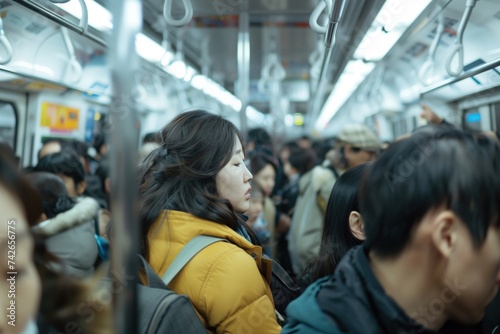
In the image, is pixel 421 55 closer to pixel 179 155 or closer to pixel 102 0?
pixel 102 0

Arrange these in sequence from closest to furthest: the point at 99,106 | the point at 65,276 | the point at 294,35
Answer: the point at 65,276
the point at 294,35
the point at 99,106

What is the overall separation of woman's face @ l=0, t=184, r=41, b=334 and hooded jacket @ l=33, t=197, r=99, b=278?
58.9 inches

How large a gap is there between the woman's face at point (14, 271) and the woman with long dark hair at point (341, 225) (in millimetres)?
1048

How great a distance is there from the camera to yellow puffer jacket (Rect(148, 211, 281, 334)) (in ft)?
4.39

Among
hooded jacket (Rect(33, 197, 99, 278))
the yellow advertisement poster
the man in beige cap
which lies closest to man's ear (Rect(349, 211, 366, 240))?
hooded jacket (Rect(33, 197, 99, 278))

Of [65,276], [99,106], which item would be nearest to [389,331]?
[65,276]

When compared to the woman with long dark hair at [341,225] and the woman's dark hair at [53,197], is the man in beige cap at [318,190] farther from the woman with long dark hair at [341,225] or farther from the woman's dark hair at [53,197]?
the woman's dark hair at [53,197]

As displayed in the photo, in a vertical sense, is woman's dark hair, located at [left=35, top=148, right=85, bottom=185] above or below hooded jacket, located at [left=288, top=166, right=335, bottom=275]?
above

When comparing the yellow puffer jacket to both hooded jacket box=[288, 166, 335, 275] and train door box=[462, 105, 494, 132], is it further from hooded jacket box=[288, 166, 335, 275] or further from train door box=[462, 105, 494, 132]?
train door box=[462, 105, 494, 132]

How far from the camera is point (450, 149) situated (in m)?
0.96

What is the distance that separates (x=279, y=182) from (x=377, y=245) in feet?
11.9

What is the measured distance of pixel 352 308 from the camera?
37.4 inches

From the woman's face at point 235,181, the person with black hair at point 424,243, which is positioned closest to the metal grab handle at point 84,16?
the woman's face at point 235,181

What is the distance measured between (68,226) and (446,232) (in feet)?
6.43
